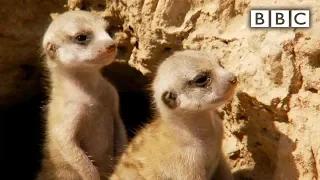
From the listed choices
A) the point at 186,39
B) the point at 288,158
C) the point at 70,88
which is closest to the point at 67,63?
the point at 70,88

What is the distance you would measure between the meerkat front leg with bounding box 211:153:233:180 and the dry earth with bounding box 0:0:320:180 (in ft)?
0.73

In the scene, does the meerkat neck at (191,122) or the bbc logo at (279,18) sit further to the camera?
the meerkat neck at (191,122)

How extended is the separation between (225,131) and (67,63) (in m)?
1.12

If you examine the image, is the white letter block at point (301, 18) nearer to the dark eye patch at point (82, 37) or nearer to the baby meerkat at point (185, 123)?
the baby meerkat at point (185, 123)

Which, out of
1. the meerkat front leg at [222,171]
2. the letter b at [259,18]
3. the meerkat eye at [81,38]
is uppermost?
the letter b at [259,18]

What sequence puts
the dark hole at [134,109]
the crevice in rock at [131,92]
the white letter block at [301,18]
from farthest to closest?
the dark hole at [134,109] < the crevice in rock at [131,92] < the white letter block at [301,18]

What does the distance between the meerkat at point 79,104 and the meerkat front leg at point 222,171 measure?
75cm

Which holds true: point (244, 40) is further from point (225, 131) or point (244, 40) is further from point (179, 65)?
point (225, 131)

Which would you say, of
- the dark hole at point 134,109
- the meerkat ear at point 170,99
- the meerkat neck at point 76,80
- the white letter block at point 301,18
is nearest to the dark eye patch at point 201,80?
the meerkat ear at point 170,99

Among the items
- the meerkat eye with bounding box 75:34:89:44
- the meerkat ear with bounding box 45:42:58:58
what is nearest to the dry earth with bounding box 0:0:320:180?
the meerkat eye with bounding box 75:34:89:44

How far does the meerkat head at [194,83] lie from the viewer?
12.0ft

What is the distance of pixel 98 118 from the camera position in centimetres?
445

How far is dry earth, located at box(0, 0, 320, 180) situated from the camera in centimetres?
366

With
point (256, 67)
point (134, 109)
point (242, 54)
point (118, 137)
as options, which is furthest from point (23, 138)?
point (256, 67)
